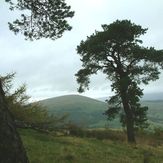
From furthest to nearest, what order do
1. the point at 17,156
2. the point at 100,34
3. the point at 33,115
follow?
the point at 100,34 → the point at 33,115 → the point at 17,156

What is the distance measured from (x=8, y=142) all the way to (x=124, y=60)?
30422 mm

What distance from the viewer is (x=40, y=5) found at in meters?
14.9

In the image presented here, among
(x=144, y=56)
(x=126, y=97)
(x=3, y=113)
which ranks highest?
(x=144, y=56)

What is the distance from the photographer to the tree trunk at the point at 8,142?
345 inches

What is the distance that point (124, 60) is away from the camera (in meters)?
38.6

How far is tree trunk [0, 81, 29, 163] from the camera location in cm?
876

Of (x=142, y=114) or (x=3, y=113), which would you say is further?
(x=142, y=114)

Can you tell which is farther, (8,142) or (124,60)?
(124,60)

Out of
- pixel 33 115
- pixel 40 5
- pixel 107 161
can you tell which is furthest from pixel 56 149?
pixel 33 115

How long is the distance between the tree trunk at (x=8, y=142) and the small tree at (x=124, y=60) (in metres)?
28.1

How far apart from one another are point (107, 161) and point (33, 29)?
5920 millimetres

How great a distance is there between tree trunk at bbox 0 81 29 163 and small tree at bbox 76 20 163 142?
92.2 feet

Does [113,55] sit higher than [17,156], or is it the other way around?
[113,55]

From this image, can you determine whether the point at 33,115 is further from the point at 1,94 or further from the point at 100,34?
the point at 1,94
